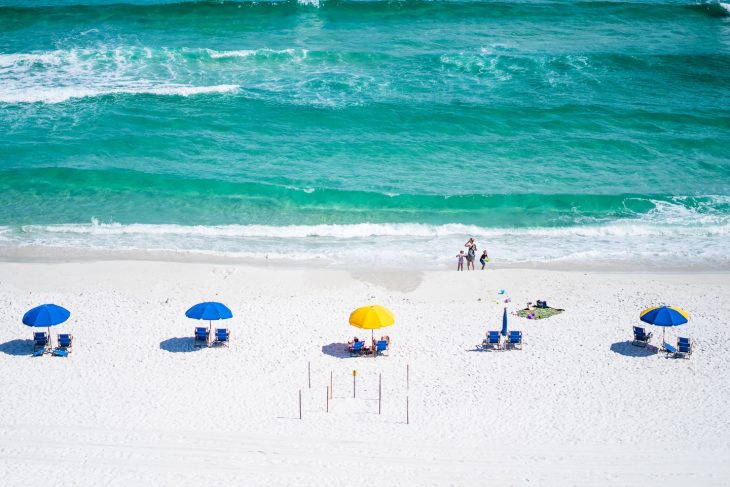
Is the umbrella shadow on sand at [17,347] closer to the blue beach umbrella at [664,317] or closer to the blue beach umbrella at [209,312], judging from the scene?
the blue beach umbrella at [209,312]

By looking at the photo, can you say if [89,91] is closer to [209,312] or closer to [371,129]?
[371,129]

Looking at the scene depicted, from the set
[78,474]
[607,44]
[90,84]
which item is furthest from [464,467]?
[607,44]

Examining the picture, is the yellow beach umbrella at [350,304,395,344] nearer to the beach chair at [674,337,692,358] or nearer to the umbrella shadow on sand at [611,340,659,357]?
the umbrella shadow on sand at [611,340,659,357]

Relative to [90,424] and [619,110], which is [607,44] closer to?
[619,110]

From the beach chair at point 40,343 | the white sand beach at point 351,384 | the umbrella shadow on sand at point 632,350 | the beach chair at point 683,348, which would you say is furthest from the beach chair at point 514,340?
the beach chair at point 40,343

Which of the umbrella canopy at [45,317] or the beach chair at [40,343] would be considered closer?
the umbrella canopy at [45,317]

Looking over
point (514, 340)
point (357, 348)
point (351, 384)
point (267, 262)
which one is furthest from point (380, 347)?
point (267, 262)
